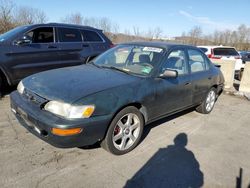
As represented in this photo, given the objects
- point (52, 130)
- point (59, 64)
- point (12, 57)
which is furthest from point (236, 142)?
point (12, 57)

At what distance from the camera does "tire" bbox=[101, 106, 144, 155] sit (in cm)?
313

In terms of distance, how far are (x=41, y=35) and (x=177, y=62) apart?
3732 millimetres

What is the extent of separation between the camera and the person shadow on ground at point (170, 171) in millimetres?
2822

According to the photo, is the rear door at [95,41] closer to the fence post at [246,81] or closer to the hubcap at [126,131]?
the hubcap at [126,131]

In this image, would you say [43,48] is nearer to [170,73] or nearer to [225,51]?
[170,73]

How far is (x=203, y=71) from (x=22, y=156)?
3902mm

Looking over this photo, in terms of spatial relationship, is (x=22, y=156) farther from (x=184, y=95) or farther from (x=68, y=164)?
(x=184, y=95)

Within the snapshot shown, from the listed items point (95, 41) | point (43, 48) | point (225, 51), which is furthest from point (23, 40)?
point (225, 51)

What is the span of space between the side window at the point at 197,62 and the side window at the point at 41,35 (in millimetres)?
3695

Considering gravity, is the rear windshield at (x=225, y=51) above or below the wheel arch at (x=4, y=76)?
above

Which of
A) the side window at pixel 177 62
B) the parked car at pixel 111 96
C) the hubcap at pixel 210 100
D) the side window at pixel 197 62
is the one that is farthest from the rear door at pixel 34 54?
the hubcap at pixel 210 100

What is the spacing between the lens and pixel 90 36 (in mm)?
7023

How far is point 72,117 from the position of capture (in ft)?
8.92

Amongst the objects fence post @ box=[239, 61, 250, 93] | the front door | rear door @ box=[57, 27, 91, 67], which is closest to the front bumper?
the front door
